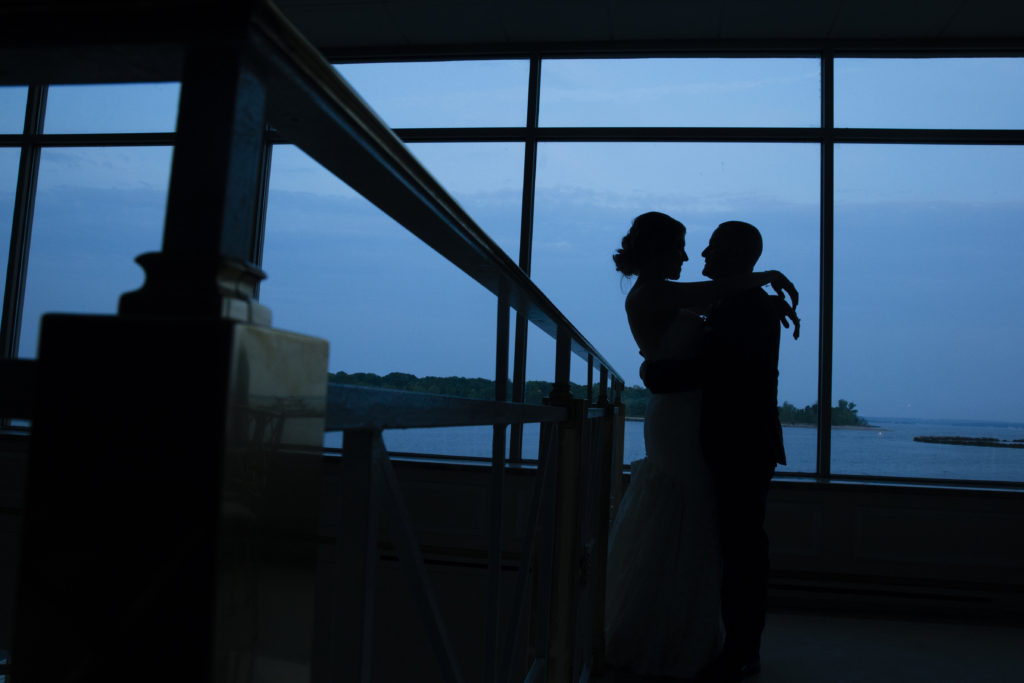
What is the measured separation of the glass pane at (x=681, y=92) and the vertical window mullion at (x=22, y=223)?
337 cm

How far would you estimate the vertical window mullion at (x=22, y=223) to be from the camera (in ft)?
16.0

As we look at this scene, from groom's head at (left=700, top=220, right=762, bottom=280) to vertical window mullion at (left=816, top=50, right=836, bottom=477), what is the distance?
2.24 metres

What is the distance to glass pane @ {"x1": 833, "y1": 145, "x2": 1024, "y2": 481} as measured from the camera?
4172 mm

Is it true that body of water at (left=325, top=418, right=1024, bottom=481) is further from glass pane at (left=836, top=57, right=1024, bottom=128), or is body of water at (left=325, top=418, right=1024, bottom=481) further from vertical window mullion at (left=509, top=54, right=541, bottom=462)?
glass pane at (left=836, top=57, right=1024, bottom=128)

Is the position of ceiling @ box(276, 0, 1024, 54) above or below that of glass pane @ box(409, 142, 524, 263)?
above

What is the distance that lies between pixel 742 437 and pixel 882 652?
135 centimetres

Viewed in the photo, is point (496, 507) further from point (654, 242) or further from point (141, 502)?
point (654, 242)

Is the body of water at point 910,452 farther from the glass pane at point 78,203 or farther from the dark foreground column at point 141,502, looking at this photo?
the dark foreground column at point 141,502

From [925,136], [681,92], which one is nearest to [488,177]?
[681,92]

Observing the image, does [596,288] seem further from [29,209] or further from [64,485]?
[64,485]

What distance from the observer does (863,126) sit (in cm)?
426

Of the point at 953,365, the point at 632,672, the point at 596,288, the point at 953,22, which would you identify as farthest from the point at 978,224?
the point at 632,672

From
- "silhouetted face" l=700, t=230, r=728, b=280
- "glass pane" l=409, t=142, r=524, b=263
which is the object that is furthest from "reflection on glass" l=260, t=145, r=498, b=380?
"silhouetted face" l=700, t=230, r=728, b=280

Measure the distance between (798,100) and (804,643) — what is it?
3.06 m
